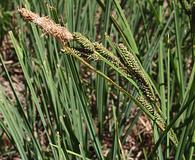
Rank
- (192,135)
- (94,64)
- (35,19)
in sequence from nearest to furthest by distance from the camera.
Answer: (35,19) < (192,135) < (94,64)

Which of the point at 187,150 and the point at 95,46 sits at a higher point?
the point at 95,46

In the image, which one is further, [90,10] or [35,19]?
[90,10]

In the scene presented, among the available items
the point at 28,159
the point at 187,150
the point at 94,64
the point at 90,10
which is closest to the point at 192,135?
the point at 187,150

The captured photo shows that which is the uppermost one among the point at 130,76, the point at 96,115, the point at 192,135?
the point at 130,76

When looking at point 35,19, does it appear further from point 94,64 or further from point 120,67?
point 94,64

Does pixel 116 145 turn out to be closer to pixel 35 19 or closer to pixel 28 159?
pixel 28 159

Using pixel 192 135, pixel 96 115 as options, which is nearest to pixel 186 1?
pixel 192 135

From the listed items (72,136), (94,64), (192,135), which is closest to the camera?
(192,135)
